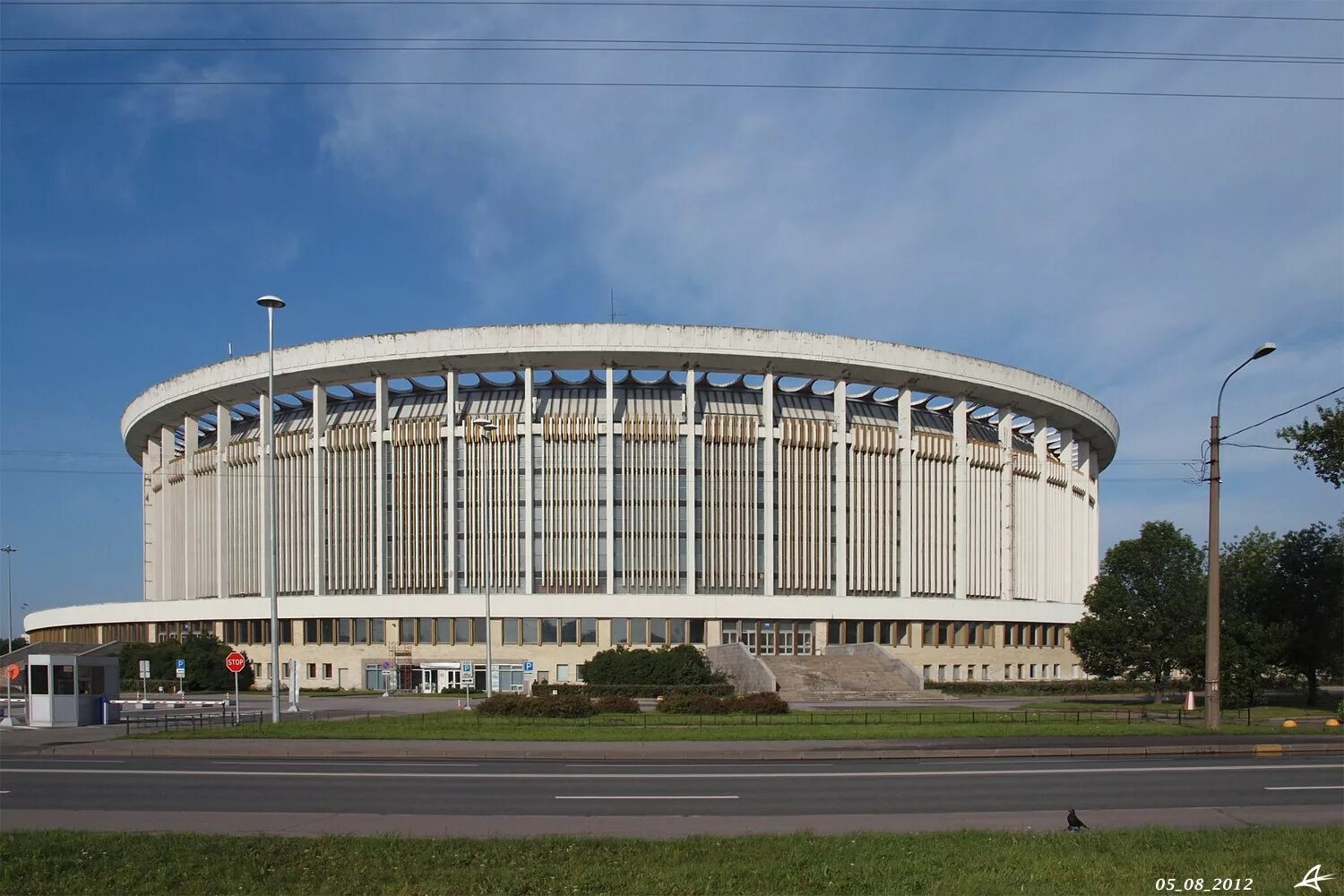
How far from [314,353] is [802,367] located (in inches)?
1245

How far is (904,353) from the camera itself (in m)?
73.5

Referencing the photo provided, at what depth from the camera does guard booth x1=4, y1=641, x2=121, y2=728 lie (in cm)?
3912

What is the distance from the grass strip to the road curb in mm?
12713

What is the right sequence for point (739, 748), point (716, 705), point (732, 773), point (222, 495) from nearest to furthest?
point (732, 773) → point (739, 748) → point (716, 705) → point (222, 495)

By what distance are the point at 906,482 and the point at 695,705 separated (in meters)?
40.1

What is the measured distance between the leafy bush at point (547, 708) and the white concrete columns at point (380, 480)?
3613 cm

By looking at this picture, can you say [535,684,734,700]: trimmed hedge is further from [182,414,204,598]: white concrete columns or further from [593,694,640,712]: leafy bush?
[182,414,204,598]: white concrete columns

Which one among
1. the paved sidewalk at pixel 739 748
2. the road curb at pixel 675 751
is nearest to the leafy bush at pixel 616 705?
the paved sidewalk at pixel 739 748

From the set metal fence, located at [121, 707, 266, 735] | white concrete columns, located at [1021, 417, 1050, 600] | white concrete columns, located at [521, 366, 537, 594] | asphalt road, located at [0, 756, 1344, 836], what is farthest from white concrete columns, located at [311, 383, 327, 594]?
white concrete columns, located at [1021, 417, 1050, 600]

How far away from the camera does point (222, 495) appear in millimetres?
81188

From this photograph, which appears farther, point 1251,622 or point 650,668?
point 650,668

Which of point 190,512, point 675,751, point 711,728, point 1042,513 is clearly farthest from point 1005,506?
point 190,512

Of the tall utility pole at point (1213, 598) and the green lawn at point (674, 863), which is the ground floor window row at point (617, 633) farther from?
the green lawn at point (674, 863)

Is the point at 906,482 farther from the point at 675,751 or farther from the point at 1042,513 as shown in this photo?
the point at 675,751
